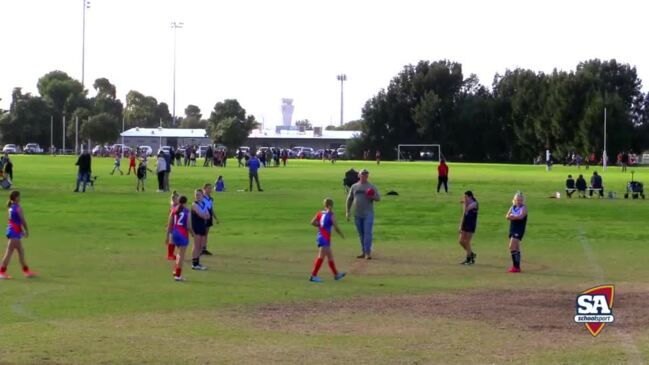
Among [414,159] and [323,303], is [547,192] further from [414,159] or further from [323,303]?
[414,159]

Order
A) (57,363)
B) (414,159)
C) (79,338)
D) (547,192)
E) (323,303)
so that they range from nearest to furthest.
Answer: (57,363) → (79,338) → (323,303) → (547,192) → (414,159)

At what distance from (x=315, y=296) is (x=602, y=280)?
18.6 feet

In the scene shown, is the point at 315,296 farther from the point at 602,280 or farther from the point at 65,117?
the point at 65,117

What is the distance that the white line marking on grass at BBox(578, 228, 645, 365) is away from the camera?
442 inches

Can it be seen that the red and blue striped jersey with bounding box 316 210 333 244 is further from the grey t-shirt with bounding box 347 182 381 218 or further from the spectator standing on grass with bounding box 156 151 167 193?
the spectator standing on grass with bounding box 156 151 167 193

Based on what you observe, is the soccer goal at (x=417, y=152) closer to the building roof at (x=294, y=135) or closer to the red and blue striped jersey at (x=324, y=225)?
the building roof at (x=294, y=135)

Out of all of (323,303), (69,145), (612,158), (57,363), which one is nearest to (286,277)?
(323,303)

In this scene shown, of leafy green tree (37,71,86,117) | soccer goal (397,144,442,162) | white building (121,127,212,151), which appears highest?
leafy green tree (37,71,86,117)

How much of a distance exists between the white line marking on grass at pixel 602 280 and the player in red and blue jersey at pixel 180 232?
760cm

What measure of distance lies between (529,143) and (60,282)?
4220 inches

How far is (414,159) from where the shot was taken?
431ft

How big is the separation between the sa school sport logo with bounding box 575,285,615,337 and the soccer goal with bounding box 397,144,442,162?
114866 millimetres

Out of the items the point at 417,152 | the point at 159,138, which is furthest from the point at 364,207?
the point at 159,138

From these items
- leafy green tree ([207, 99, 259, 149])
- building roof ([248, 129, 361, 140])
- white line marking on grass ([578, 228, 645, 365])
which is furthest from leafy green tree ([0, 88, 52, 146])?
white line marking on grass ([578, 228, 645, 365])
